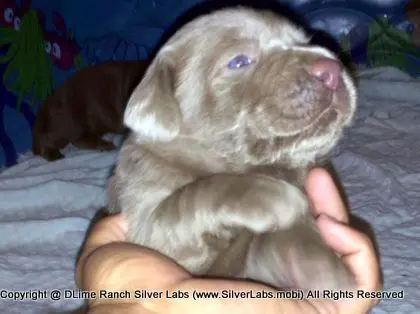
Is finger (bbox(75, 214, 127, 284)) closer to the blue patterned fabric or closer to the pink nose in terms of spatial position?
the pink nose

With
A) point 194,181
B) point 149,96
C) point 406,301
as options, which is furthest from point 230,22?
point 406,301

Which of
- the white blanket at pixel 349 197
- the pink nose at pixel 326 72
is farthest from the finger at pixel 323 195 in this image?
the white blanket at pixel 349 197

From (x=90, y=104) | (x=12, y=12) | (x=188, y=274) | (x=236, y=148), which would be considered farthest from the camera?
(x=90, y=104)

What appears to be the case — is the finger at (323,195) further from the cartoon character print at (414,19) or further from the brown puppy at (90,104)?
the cartoon character print at (414,19)

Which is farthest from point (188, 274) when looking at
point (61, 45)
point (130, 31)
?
point (130, 31)

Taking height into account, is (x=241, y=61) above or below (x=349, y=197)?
above

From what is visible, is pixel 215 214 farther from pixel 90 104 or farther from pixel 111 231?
pixel 90 104
